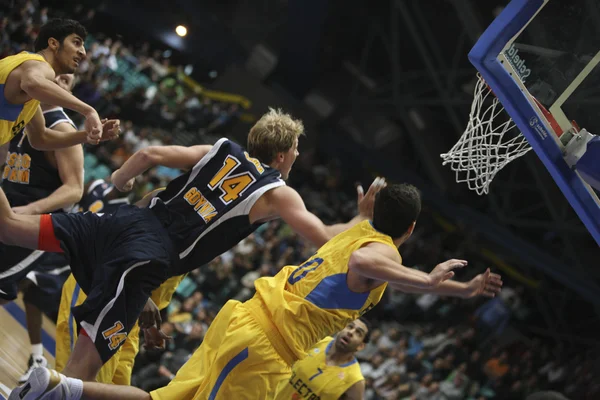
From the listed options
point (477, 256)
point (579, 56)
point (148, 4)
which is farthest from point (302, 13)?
point (579, 56)

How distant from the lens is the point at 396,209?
4270 millimetres

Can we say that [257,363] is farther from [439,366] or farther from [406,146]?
[406,146]

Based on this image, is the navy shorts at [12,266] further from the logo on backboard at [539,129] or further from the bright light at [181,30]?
the bright light at [181,30]

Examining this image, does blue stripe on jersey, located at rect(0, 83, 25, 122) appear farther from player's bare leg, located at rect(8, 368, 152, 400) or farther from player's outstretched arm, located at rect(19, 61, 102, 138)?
player's bare leg, located at rect(8, 368, 152, 400)

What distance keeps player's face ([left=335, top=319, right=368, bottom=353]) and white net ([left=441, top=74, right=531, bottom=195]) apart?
5.00 feet

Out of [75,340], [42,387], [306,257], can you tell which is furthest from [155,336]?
[306,257]

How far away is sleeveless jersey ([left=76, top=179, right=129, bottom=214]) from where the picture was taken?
22.5ft

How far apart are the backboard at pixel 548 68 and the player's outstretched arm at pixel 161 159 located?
1.98 metres

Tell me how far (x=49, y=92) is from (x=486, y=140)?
3284mm

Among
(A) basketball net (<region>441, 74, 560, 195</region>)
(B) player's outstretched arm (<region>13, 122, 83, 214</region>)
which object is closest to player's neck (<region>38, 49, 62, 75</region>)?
(B) player's outstretched arm (<region>13, 122, 83, 214</region>)

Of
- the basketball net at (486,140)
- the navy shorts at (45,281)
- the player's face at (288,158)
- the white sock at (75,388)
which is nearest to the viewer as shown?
the white sock at (75,388)

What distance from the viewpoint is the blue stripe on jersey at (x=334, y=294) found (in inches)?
168

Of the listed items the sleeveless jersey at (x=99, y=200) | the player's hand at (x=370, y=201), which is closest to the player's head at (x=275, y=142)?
the player's hand at (x=370, y=201)

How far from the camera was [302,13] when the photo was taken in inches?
712
